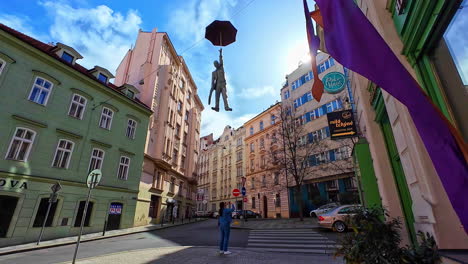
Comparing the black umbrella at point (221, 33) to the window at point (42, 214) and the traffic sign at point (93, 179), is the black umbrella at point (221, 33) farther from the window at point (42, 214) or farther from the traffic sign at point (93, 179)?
the window at point (42, 214)

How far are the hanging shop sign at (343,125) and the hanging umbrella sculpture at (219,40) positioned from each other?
30.0 feet

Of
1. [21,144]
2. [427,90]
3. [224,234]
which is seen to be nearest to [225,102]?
[427,90]

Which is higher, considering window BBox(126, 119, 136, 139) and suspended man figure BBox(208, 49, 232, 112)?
window BBox(126, 119, 136, 139)

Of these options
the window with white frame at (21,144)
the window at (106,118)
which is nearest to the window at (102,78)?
the window at (106,118)

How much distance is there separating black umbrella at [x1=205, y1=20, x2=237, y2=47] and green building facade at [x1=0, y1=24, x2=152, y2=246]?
13.5 meters

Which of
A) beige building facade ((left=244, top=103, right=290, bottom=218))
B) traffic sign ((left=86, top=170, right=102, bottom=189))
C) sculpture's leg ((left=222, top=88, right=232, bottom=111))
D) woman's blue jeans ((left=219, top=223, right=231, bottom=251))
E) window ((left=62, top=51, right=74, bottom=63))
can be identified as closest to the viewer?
sculpture's leg ((left=222, top=88, right=232, bottom=111))

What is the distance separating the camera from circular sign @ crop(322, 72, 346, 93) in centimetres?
1064

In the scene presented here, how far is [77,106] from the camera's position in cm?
1644

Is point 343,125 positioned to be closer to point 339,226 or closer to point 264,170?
point 339,226

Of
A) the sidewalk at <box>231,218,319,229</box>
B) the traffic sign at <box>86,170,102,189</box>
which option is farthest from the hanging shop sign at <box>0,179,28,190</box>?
the sidewalk at <box>231,218,319,229</box>

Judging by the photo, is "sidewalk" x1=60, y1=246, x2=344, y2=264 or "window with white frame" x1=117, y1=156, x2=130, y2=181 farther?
"window with white frame" x1=117, y1=156, x2=130, y2=181

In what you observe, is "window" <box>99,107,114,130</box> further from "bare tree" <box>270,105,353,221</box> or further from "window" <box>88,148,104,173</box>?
"bare tree" <box>270,105,353,221</box>

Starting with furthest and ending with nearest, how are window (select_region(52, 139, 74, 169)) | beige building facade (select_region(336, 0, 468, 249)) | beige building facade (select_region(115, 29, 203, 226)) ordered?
beige building facade (select_region(115, 29, 203, 226)) < window (select_region(52, 139, 74, 169)) < beige building facade (select_region(336, 0, 468, 249))

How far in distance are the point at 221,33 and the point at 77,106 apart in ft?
48.9
